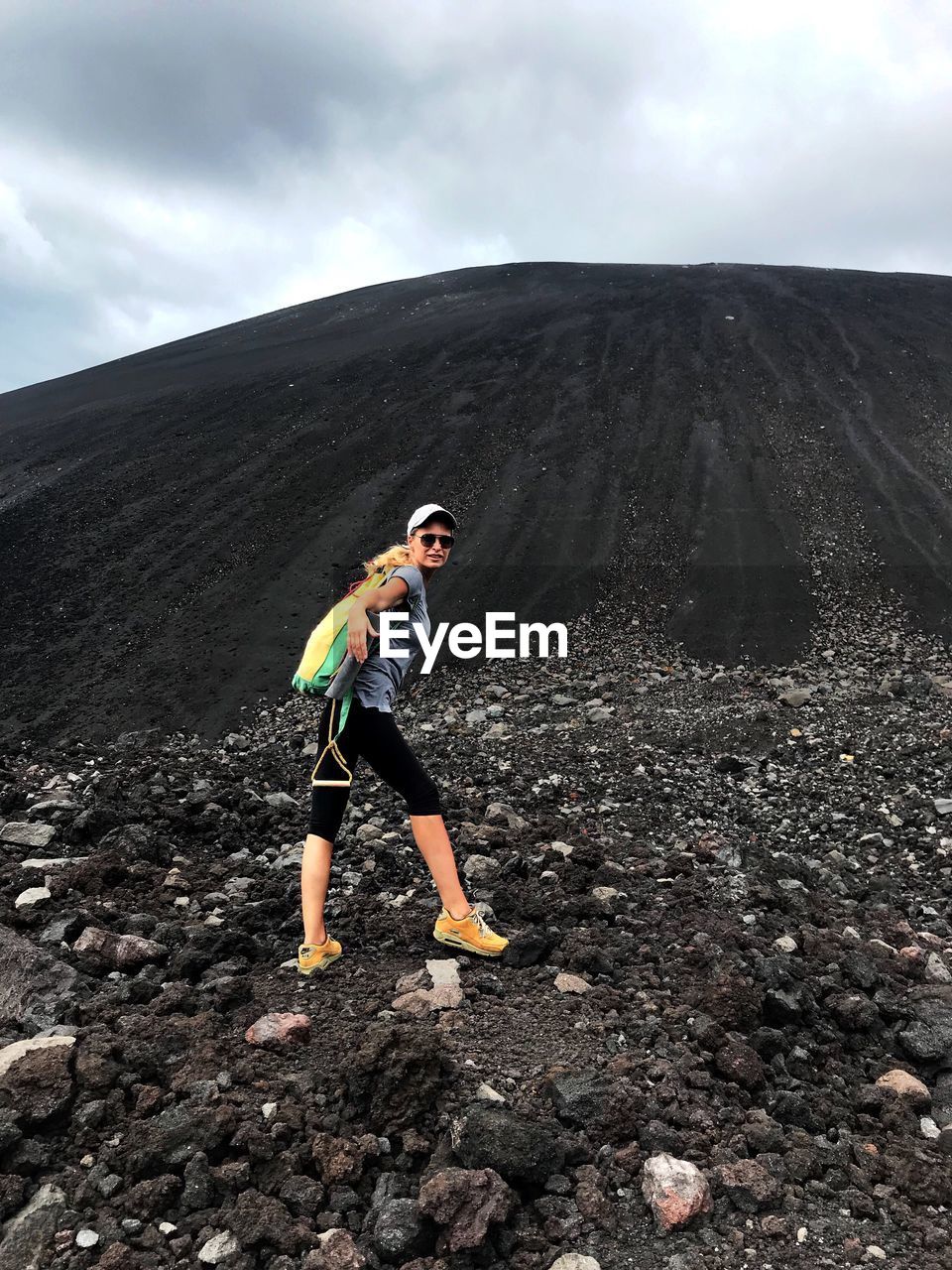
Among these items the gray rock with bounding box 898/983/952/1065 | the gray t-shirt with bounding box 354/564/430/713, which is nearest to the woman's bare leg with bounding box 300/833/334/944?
the gray t-shirt with bounding box 354/564/430/713

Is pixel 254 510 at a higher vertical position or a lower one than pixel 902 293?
lower

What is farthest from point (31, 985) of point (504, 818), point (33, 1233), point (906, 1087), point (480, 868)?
point (906, 1087)

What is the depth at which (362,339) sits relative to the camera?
65.5 ft

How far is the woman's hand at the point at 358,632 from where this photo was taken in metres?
2.92

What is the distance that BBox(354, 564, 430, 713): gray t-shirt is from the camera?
9.95ft

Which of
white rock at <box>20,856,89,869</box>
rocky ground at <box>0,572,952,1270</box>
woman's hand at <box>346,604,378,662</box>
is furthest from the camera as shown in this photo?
white rock at <box>20,856,89,869</box>

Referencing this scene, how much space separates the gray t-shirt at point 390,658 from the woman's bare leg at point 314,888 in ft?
1.90

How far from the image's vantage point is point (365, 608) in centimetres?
296

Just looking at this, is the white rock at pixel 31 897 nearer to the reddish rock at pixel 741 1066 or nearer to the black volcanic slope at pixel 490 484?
the reddish rock at pixel 741 1066

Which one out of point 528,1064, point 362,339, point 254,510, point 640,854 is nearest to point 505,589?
point 254,510

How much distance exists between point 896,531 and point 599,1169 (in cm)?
1120

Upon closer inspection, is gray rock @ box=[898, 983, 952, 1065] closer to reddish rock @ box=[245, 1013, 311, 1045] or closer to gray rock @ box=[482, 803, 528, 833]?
reddish rock @ box=[245, 1013, 311, 1045]

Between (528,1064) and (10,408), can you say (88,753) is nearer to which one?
(528,1064)

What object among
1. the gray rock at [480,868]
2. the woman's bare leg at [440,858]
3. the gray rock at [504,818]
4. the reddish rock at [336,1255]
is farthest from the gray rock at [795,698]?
the reddish rock at [336,1255]
